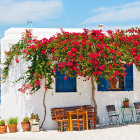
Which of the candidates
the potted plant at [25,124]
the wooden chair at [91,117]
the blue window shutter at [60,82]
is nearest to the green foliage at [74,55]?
the blue window shutter at [60,82]

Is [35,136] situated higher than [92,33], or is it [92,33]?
[92,33]

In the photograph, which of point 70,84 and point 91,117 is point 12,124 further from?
point 91,117

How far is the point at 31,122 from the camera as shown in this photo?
11.7 m

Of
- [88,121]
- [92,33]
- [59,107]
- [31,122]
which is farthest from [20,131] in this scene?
[92,33]

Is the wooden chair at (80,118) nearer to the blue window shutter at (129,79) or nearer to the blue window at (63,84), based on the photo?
the blue window at (63,84)

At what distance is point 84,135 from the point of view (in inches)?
418

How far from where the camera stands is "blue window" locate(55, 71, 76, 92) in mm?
12617

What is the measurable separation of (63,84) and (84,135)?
9.31 ft

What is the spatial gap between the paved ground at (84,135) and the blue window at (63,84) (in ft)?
6.14

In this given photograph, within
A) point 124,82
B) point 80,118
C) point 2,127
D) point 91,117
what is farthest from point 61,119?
point 124,82

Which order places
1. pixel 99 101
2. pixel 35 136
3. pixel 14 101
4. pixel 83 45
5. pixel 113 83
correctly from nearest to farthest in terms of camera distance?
pixel 35 136 → pixel 83 45 → pixel 14 101 → pixel 99 101 → pixel 113 83

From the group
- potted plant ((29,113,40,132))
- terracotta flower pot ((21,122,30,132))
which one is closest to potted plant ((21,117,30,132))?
terracotta flower pot ((21,122,30,132))

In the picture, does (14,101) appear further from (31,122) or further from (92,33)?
(92,33)

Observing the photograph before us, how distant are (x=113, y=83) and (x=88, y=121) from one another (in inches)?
112
